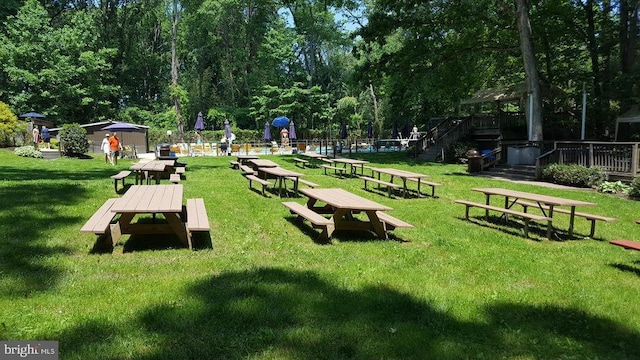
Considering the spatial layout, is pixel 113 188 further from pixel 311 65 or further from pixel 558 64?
pixel 311 65

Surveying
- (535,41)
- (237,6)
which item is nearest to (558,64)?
(535,41)

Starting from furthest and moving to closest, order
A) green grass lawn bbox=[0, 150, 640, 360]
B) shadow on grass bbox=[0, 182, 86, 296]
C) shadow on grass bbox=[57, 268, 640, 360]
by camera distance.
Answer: shadow on grass bbox=[0, 182, 86, 296], green grass lawn bbox=[0, 150, 640, 360], shadow on grass bbox=[57, 268, 640, 360]

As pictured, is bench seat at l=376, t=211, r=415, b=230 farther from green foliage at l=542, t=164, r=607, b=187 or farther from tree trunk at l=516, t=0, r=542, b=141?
tree trunk at l=516, t=0, r=542, b=141

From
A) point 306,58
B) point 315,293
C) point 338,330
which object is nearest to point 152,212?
point 315,293

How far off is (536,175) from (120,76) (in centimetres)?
4600

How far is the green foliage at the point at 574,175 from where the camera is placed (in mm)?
13812

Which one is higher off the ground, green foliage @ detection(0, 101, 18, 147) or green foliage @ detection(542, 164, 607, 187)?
green foliage @ detection(0, 101, 18, 147)

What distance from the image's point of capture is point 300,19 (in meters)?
45.8

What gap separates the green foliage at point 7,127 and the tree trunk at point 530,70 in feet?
91.5

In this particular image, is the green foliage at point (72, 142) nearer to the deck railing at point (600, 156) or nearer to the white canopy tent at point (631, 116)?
the deck railing at point (600, 156)

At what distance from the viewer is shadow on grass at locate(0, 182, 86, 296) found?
462 centimetres

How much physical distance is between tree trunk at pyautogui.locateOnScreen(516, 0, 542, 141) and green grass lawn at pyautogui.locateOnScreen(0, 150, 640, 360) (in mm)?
11203

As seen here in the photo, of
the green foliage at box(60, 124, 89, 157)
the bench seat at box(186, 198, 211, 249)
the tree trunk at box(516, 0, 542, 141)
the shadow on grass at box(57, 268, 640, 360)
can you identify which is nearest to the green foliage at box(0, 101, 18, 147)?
the green foliage at box(60, 124, 89, 157)

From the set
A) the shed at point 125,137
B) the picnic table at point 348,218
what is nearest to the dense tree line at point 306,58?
the shed at point 125,137
